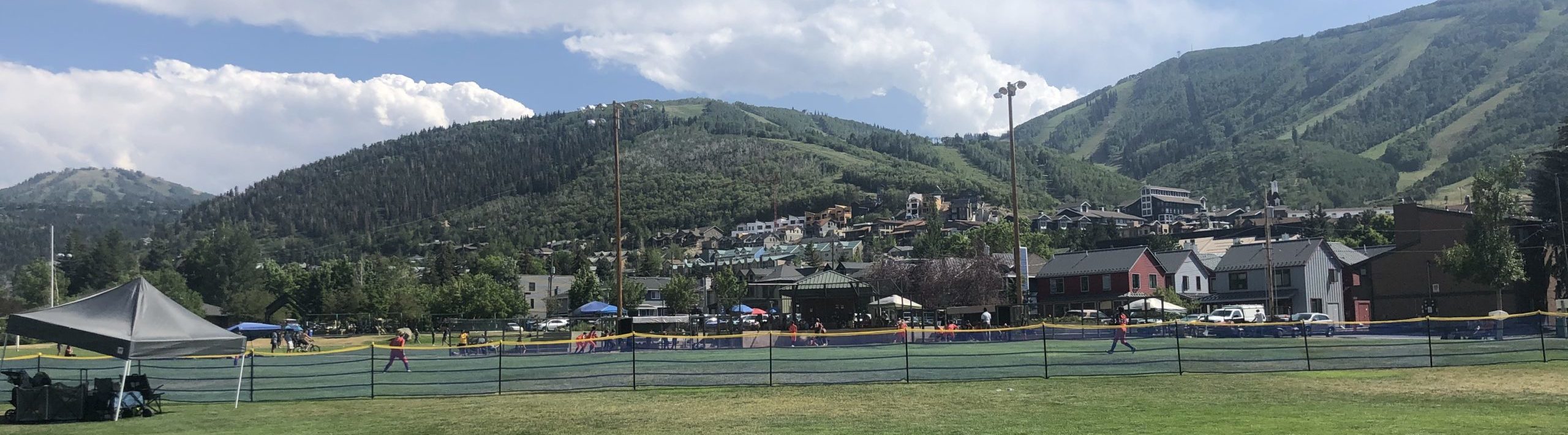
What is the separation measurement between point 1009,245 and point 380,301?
60545 millimetres

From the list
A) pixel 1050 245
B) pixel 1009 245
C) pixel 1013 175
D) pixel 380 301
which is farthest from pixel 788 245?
pixel 1013 175

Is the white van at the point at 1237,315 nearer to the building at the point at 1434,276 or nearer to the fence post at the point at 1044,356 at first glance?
the building at the point at 1434,276

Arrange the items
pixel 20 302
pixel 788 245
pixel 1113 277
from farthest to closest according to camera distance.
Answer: pixel 788 245 → pixel 20 302 → pixel 1113 277

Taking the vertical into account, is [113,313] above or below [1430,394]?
above

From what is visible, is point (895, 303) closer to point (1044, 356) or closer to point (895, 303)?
point (895, 303)

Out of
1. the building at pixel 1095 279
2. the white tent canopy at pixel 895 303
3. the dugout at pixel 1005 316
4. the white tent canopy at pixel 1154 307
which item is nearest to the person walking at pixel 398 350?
the dugout at pixel 1005 316

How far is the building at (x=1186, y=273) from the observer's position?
78.8 meters

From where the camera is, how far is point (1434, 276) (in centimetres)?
6262

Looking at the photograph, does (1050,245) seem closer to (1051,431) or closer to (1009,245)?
(1009,245)

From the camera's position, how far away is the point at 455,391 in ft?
76.9

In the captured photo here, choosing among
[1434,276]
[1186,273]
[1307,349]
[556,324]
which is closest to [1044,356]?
[1307,349]

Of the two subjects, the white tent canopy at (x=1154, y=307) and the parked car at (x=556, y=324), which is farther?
the parked car at (x=556, y=324)

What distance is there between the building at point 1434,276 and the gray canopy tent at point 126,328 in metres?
57.1

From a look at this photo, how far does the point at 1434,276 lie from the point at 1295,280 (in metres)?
9.84
